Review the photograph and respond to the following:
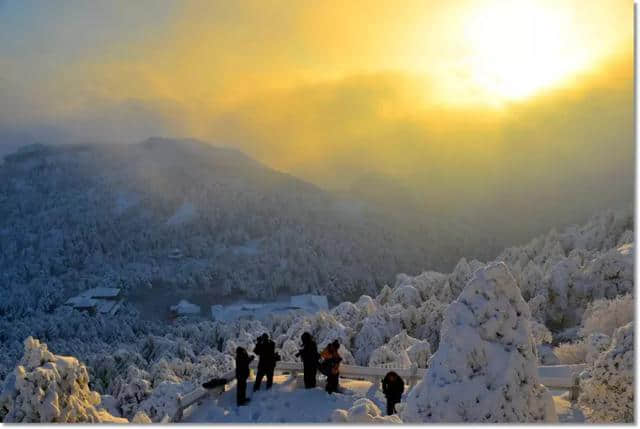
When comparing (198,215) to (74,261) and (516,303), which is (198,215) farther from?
(516,303)

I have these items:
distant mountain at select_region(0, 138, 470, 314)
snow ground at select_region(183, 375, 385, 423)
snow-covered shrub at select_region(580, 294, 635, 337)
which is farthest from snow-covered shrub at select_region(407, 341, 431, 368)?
distant mountain at select_region(0, 138, 470, 314)

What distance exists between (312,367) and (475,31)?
6.53 meters

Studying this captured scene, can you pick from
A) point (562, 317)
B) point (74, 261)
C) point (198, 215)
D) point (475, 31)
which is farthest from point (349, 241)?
point (475, 31)

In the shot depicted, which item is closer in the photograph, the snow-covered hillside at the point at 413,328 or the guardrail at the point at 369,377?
the guardrail at the point at 369,377

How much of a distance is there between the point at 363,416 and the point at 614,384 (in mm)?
2768

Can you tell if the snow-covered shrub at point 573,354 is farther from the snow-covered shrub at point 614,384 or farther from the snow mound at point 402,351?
the snow mound at point 402,351

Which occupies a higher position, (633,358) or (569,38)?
(569,38)

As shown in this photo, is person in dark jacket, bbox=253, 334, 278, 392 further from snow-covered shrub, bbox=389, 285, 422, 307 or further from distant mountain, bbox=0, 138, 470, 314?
distant mountain, bbox=0, 138, 470, 314

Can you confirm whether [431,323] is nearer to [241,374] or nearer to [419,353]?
[419,353]

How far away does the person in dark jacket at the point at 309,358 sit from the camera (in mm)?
6828

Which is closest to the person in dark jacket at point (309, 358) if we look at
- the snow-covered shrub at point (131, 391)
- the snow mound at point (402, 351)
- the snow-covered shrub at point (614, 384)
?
the snow-covered shrub at point (614, 384)

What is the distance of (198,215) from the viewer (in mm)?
88875

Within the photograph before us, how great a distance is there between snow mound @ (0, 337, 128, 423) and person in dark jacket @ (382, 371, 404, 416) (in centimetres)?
364

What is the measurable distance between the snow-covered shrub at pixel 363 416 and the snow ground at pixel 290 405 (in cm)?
34
